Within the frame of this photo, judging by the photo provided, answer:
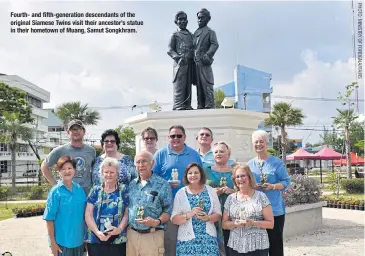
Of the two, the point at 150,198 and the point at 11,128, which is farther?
the point at 11,128

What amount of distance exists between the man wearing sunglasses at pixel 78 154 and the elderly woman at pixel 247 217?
1.46m

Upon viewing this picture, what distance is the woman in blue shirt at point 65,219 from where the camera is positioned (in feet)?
11.4

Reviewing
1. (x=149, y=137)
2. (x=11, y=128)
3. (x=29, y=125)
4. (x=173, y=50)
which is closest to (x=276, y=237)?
(x=149, y=137)

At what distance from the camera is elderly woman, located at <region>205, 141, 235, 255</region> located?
3826 mm

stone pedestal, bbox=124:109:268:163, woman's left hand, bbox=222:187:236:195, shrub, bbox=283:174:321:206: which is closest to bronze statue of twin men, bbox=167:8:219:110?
stone pedestal, bbox=124:109:268:163

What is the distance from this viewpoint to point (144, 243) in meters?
3.46

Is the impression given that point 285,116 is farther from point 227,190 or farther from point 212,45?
point 227,190

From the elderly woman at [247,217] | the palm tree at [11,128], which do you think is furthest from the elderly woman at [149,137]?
the palm tree at [11,128]

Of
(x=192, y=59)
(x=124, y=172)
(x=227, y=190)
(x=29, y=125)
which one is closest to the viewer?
(x=227, y=190)

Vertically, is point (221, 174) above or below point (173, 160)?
below

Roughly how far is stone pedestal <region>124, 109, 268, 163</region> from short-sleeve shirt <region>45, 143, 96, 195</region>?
3.13 meters

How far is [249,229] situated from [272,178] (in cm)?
78

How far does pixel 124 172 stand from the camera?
3854mm

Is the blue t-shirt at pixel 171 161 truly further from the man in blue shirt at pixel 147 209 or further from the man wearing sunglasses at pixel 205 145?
the man in blue shirt at pixel 147 209
